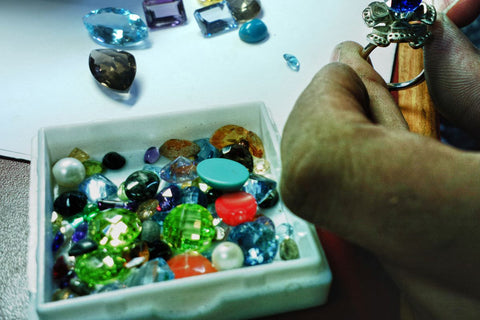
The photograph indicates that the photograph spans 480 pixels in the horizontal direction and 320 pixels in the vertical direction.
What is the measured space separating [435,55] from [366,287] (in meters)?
0.28

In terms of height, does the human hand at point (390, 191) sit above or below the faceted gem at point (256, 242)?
above

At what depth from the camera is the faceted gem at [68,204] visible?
1.68ft

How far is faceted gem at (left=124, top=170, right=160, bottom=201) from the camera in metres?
0.53

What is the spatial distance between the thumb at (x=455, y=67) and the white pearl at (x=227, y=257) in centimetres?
33

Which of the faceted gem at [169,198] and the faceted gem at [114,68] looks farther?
the faceted gem at [114,68]

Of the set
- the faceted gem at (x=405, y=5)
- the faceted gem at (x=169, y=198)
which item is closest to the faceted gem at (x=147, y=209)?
the faceted gem at (x=169, y=198)

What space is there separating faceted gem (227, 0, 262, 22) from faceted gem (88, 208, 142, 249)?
18.4 inches

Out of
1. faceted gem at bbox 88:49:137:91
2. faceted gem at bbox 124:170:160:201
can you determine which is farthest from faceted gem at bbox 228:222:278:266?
faceted gem at bbox 88:49:137:91

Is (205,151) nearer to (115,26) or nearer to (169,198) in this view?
(169,198)

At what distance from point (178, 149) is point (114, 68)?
0.68ft

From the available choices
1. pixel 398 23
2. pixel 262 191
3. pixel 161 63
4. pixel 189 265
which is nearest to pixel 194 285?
pixel 189 265

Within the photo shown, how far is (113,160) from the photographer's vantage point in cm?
57

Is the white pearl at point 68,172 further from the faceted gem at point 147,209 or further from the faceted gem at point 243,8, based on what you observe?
the faceted gem at point 243,8

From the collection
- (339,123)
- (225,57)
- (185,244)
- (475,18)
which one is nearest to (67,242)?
(185,244)
